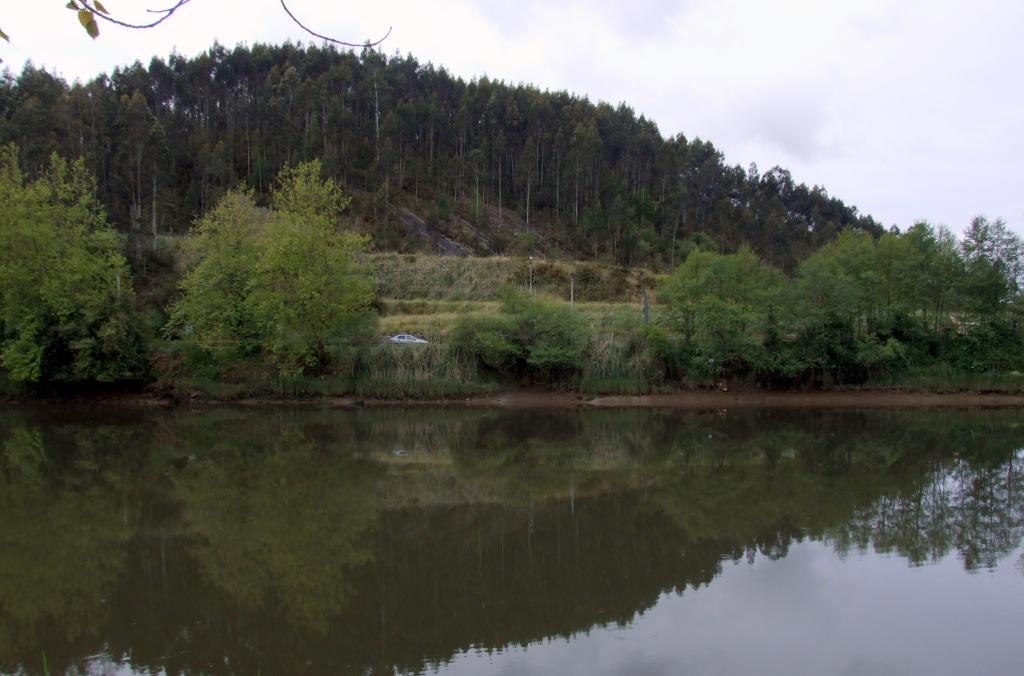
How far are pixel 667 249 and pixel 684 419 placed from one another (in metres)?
46.4

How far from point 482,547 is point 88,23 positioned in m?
10.2

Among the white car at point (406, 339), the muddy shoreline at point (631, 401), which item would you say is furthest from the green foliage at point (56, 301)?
the white car at point (406, 339)

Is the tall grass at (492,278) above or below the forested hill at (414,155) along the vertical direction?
below

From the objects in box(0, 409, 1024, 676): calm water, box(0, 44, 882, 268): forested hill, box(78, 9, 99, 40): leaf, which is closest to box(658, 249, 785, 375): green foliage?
box(0, 409, 1024, 676): calm water

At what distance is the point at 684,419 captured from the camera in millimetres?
27391

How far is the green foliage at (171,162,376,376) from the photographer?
29.6 m

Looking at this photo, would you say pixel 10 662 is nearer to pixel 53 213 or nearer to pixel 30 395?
pixel 30 395

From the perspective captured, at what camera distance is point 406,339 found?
1304 inches

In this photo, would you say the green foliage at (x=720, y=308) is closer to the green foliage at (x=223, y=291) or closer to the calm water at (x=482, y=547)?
the calm water at (x=482, y=547)

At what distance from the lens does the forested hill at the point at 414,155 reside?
57.3m

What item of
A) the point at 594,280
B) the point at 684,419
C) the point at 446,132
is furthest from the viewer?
the point at 446,132

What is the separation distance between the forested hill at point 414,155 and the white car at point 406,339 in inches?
868

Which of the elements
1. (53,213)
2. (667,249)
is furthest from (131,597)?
(667,249)

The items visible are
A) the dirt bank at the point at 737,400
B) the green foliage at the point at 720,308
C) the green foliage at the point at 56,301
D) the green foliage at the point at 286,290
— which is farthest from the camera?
the green foliage at the point at 720,308
